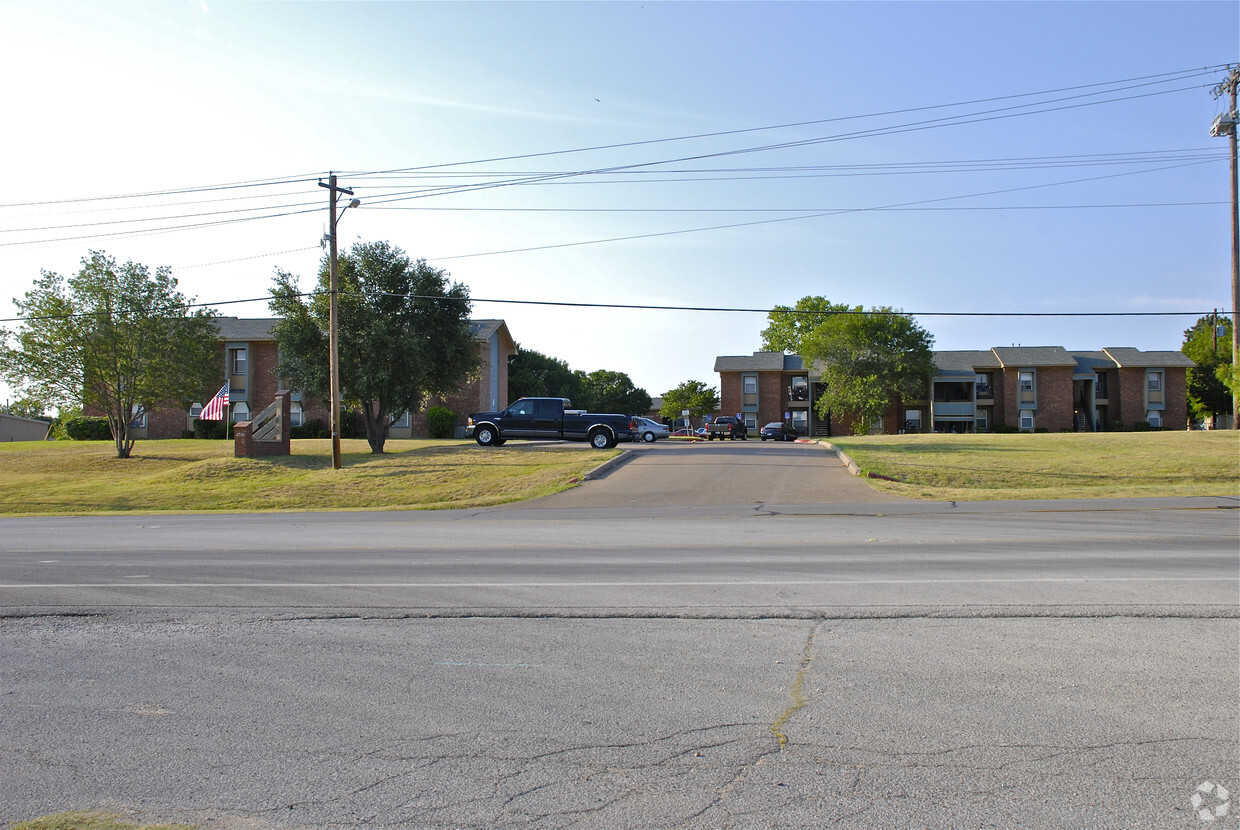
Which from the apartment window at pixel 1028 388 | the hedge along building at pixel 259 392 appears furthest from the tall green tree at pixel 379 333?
the apartment window at pixel 1028 388

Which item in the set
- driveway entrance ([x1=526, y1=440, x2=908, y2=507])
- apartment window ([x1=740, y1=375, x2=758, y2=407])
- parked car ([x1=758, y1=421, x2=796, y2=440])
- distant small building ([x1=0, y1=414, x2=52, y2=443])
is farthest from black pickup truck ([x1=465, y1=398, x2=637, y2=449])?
distant small building ([x1=0, y1=414, x2=52, y2=443])

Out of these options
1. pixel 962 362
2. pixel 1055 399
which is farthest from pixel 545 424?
pixel 1055 399

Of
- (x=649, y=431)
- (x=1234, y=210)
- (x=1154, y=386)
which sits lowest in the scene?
(x=649, y=431)

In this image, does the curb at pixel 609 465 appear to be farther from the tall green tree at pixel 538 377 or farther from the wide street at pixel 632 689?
the tall green tree at pixel 538 377

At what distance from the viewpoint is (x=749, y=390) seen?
7644 centimetres

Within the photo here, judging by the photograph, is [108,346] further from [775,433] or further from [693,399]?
[693,399]

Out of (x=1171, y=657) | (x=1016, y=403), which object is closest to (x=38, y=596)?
(x=1171, y=657)

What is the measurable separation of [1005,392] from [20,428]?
80316mm

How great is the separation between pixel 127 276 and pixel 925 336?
181ft

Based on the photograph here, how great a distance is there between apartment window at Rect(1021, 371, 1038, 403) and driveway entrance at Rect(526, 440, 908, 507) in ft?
163

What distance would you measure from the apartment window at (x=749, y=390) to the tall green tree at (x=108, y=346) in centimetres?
5015

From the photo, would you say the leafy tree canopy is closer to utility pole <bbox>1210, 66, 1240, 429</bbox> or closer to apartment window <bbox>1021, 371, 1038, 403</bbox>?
apartment window <bbox>1021, 371, 1038, 403</bbox>

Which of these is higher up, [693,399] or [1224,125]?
[1224,125]

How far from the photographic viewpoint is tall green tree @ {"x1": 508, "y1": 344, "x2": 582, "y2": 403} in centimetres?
8419
